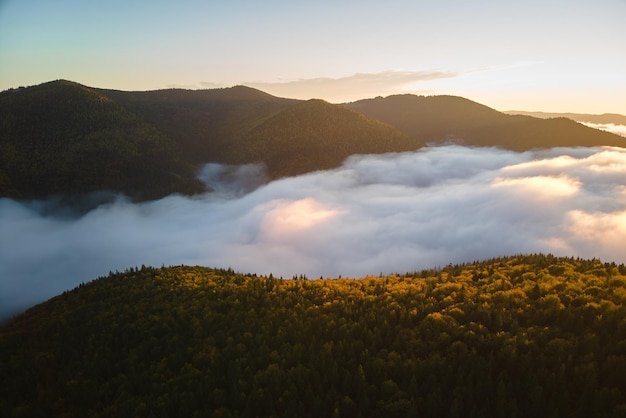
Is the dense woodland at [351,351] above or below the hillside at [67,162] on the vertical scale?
below

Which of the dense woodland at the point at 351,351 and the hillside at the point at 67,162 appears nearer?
the dense woodland at the point at 351,351

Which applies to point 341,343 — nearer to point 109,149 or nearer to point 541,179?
point 541,179

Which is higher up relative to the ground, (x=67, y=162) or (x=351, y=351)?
(x=67, y=162)

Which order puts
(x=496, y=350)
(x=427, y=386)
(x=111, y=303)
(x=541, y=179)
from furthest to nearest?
(x=541, y=179), (x=111, y=303), (x=496, y=350), (x=427, y=386)

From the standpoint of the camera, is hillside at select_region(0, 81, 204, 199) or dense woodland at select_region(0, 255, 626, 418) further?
hillside at select_region(0, 81, 204, 199)

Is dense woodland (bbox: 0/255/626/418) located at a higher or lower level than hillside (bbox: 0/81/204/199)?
lower

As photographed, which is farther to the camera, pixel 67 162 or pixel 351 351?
pixel 67 162

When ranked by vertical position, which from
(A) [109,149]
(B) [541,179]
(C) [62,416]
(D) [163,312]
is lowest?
(C) [62,416]

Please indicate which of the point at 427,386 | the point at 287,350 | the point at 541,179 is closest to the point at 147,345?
the point at 287,350
